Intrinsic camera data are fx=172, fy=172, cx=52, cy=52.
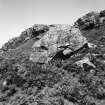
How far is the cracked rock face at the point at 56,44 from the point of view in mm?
23634

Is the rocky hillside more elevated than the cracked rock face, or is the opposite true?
the cracked rock face

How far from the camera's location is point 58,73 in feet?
63.1

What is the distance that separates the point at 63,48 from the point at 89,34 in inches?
470

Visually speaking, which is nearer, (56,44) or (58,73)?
(58,73)

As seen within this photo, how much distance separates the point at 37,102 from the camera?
1464 centimetres

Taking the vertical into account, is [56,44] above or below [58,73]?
above

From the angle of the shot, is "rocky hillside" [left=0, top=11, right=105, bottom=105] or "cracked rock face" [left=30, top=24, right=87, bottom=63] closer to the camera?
"rocky hillside" [left=0, top=11, right=105, bottom=105]

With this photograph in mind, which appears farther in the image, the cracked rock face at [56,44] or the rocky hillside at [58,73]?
the cracked rock face at [56,44]

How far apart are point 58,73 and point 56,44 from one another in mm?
6905

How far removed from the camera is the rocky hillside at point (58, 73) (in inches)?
609

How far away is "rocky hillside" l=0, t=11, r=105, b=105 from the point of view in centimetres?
1548

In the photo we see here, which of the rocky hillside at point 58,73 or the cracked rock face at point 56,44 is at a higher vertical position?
the cracked rock face at point 56,44

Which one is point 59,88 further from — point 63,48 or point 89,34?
point 89,34

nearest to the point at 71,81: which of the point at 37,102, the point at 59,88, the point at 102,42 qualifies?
the point at 59,88
